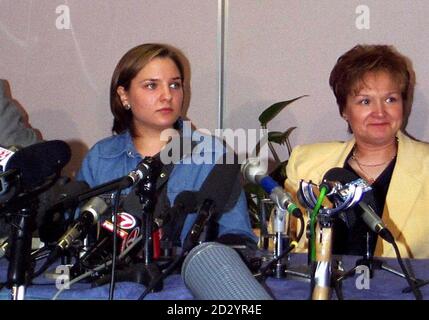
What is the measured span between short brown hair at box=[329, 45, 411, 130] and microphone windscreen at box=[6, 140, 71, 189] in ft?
4.78

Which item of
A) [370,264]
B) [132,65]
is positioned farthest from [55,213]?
[132,65]

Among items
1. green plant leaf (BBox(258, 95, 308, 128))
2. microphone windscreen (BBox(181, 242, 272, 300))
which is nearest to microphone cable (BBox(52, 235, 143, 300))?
microphone windscreen (BBox(181, 242, 272, 300))

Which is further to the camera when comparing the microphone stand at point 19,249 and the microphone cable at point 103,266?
the microphone cable at point 103,266

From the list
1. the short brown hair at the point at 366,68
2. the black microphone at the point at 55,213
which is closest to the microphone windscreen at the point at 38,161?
the black microphone at the point at 55,213

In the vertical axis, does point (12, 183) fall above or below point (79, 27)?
below

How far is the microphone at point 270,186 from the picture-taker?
1289 mm

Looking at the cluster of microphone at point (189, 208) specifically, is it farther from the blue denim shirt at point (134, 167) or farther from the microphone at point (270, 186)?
the blue denim shirt at point (134, 167)

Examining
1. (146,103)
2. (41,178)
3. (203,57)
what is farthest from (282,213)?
(203,57)

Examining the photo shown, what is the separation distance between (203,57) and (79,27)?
25.5 inches

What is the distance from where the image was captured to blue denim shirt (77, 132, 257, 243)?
2.45 metres

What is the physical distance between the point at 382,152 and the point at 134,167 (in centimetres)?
95

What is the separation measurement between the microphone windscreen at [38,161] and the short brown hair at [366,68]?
1.46 meters

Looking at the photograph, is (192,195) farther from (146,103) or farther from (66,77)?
(66,77)
